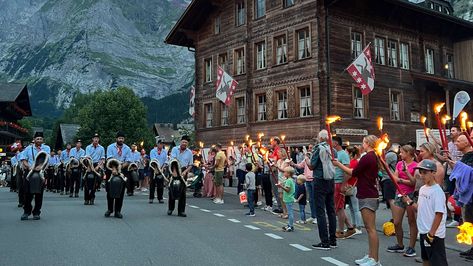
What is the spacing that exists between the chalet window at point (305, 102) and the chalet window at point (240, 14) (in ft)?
22.5

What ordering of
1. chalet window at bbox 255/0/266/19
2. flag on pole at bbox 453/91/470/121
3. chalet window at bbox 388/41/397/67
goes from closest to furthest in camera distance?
flag on pole at bbox 453/91/470/121 < chalet window at bbox 388/41/397/67 < chalet window at bbox 255/0/266/19

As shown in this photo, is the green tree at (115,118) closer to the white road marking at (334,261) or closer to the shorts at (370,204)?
the white road marking at (334,261)

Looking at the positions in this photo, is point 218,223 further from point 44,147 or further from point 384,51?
point 384,51

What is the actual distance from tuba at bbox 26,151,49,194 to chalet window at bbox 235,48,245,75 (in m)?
18.9

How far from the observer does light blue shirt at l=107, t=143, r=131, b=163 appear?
43.8ft

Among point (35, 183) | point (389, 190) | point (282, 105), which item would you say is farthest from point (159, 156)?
point (282, 105)

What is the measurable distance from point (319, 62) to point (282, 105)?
365cm

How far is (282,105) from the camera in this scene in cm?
2683

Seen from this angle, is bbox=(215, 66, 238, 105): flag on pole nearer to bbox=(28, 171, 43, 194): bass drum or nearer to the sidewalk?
the sidewalk

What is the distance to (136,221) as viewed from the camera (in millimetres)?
11273

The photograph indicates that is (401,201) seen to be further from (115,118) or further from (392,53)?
(115,118)

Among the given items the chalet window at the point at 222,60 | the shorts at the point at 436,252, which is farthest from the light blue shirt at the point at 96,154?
the chalet window at the point at 222,60

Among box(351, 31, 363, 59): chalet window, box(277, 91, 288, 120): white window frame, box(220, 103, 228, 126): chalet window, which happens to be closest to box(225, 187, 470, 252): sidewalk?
box(277, 91, 288, 120): white window frame

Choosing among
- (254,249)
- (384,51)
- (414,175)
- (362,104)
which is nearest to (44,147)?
(254,249)
